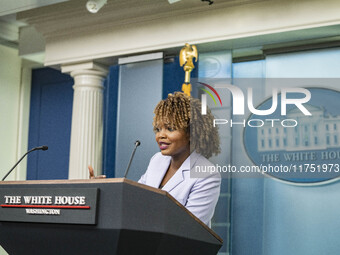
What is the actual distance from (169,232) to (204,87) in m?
2.38

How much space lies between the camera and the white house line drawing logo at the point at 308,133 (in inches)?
155

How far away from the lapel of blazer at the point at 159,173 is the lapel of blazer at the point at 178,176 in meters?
0.12

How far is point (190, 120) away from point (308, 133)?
1.34 m

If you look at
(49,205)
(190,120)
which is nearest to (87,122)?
→ (190,120)

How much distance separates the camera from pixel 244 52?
4.57 meters

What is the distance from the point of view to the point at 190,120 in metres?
2.97

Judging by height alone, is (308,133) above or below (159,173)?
above

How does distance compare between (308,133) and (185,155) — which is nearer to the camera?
(185,155)

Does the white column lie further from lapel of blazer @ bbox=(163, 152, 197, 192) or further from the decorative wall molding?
lapel of blazer @ bbox=(163, 152, 197, 192)

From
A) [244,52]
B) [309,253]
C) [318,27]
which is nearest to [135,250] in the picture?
[309,253]

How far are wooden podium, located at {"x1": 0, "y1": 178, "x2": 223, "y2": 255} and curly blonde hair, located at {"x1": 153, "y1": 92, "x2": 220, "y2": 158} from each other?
2.31 feet

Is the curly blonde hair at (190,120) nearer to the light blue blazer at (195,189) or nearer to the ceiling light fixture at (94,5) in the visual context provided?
the light blue blazer at (195,189)

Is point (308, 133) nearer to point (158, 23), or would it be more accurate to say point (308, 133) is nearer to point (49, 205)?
point (158, 23)

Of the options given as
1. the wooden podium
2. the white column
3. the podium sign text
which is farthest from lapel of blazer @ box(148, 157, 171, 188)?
the white column
